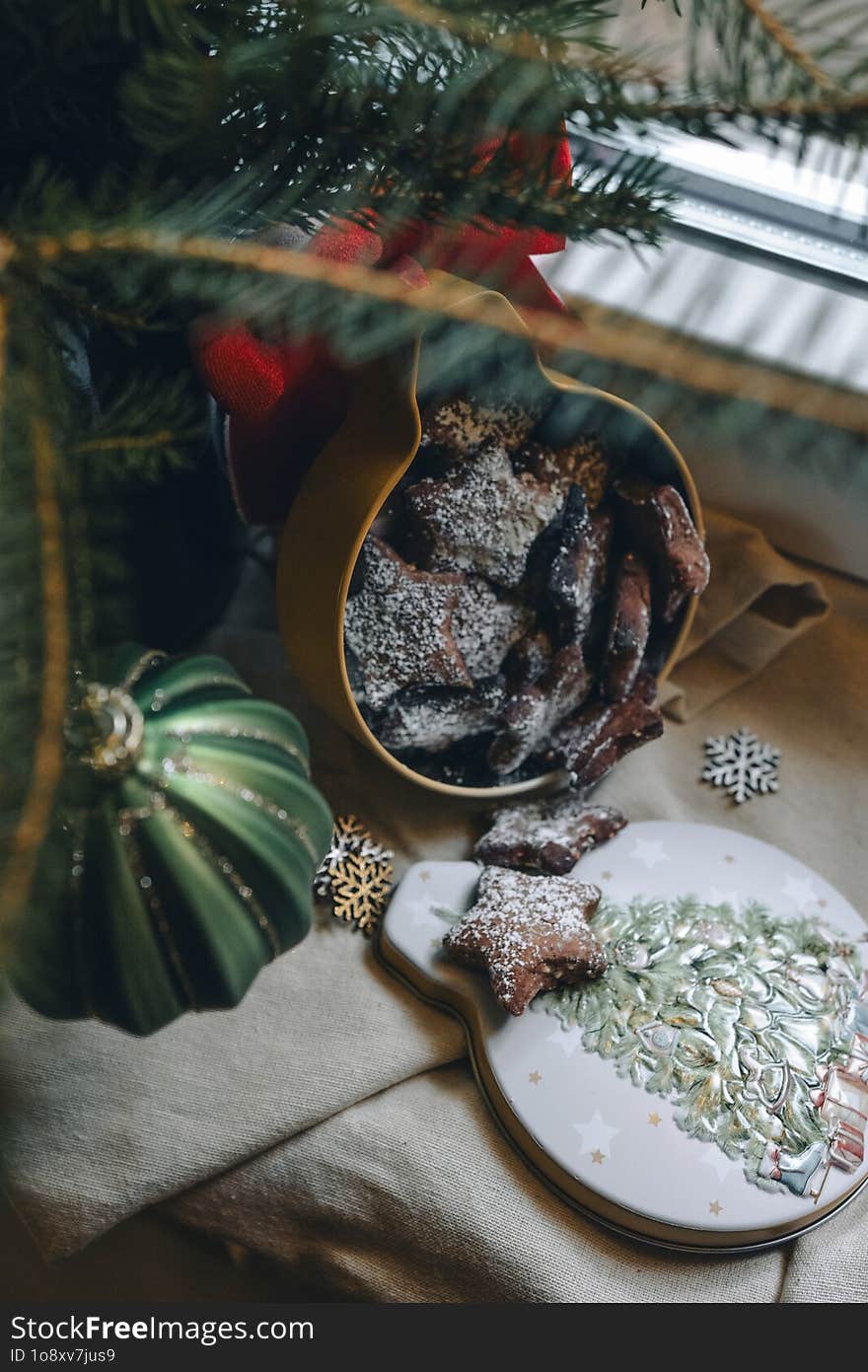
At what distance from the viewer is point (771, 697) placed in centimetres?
88

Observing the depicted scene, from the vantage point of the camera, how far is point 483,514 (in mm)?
652

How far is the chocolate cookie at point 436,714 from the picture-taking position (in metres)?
Result: 0.69

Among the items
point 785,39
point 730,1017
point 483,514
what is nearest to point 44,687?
point 785,39

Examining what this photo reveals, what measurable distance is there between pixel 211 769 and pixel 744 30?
31 cm

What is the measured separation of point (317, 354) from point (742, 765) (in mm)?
461

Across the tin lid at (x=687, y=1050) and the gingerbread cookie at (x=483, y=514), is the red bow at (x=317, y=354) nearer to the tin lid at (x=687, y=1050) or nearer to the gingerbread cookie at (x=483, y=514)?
the gingerbread cookie at (x=483, y=514)

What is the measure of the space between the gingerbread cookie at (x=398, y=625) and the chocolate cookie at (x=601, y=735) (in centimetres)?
10

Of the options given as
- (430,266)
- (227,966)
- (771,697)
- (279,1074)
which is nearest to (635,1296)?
(279,1074)

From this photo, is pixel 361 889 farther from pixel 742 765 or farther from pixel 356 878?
pixel 742 765

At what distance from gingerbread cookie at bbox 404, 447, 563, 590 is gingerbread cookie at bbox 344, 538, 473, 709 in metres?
0.02

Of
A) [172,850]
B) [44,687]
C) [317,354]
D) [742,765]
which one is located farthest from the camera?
[742,765]

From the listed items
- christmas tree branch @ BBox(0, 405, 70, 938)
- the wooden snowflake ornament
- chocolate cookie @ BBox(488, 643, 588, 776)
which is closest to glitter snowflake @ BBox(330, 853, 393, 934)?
the wooden snowflake ornament

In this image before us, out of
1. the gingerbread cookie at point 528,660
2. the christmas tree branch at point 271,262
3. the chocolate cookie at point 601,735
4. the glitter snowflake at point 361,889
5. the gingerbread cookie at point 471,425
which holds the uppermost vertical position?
the christmas tree branch at point 271,262

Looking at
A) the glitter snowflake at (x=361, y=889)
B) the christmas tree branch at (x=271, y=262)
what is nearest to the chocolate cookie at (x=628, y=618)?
the glitter snowflake at (x=361, y=889)
